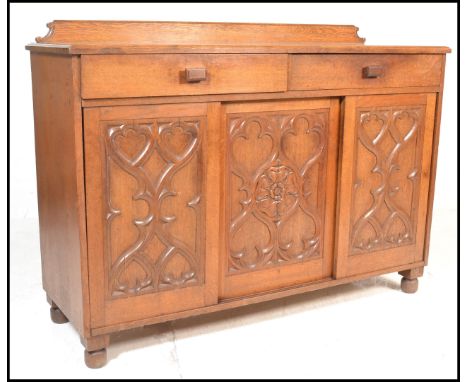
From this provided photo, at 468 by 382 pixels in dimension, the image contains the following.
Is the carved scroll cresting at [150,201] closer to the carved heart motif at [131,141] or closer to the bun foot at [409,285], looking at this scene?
the carved heart motif at [131,141]

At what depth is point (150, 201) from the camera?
251cm

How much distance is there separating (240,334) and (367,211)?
749 mm

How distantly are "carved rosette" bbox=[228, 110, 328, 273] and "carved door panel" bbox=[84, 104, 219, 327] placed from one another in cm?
14

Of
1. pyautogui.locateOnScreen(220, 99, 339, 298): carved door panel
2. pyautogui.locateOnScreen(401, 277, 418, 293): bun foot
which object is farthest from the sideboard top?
pyautogui.locateOnScreen(401, 277, 418, 293): bun foot

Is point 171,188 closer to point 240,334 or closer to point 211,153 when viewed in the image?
point 211,153

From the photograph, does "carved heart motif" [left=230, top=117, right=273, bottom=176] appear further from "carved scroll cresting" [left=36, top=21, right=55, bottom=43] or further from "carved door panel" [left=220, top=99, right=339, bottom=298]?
"carved scroll cresting" [left=36, top=21, right=55, bottom=43]

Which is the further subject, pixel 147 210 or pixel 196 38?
pixel 196 38

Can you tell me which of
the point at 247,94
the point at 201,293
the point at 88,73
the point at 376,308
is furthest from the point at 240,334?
the point at 88,73

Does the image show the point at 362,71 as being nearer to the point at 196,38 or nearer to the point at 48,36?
the point at 196,38

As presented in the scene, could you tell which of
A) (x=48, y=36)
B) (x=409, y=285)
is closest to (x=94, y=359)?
(x=48, y=36)

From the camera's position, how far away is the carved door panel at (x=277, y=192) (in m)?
2.69

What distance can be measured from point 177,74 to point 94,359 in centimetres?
103

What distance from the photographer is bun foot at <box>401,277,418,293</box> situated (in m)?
3.24

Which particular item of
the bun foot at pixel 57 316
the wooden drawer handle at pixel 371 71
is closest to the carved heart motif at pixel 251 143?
the wooden drawer handle at pixel 371 71
